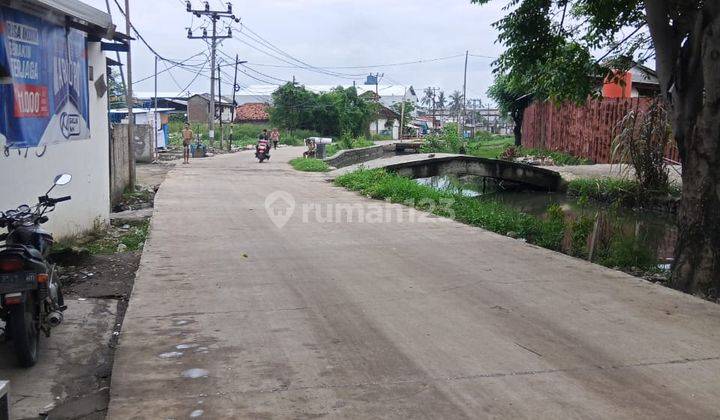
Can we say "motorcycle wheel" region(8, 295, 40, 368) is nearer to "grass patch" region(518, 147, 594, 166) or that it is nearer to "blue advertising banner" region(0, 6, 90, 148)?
"blue advertising banner" region(0, 6, 90, 148)

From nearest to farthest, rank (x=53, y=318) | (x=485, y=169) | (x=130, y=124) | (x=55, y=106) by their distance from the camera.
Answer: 1. (x=53, y=318)
2. (x=55, y=106)
3. (x=130, y=124)
4. (x=485, y=169)

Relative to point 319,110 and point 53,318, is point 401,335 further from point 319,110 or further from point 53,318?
point 319,110

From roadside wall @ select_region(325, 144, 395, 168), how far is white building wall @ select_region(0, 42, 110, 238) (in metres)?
17.0

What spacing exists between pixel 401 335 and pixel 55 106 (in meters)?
6.04

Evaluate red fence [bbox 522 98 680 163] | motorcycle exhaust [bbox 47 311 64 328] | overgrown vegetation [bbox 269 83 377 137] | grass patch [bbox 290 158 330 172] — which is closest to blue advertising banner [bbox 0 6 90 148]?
motorcycle exhaust [bbox 47 311 64 328]

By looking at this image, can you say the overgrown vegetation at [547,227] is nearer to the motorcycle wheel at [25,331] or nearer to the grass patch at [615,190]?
the grass patch at [615,190]

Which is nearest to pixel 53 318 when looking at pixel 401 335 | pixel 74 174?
pixel 401 335

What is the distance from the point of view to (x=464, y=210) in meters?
13.3

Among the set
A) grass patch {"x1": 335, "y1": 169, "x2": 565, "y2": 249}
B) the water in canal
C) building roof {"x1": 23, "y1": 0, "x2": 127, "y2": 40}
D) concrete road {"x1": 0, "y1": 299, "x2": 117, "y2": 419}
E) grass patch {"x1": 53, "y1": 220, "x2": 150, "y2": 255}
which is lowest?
the water in canal

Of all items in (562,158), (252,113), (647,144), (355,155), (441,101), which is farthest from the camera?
(441,101)

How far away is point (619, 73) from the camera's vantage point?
9898 millimetres

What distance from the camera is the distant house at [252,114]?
236 ft

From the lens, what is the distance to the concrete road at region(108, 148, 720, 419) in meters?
4.02

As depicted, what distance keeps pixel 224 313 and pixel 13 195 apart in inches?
127
